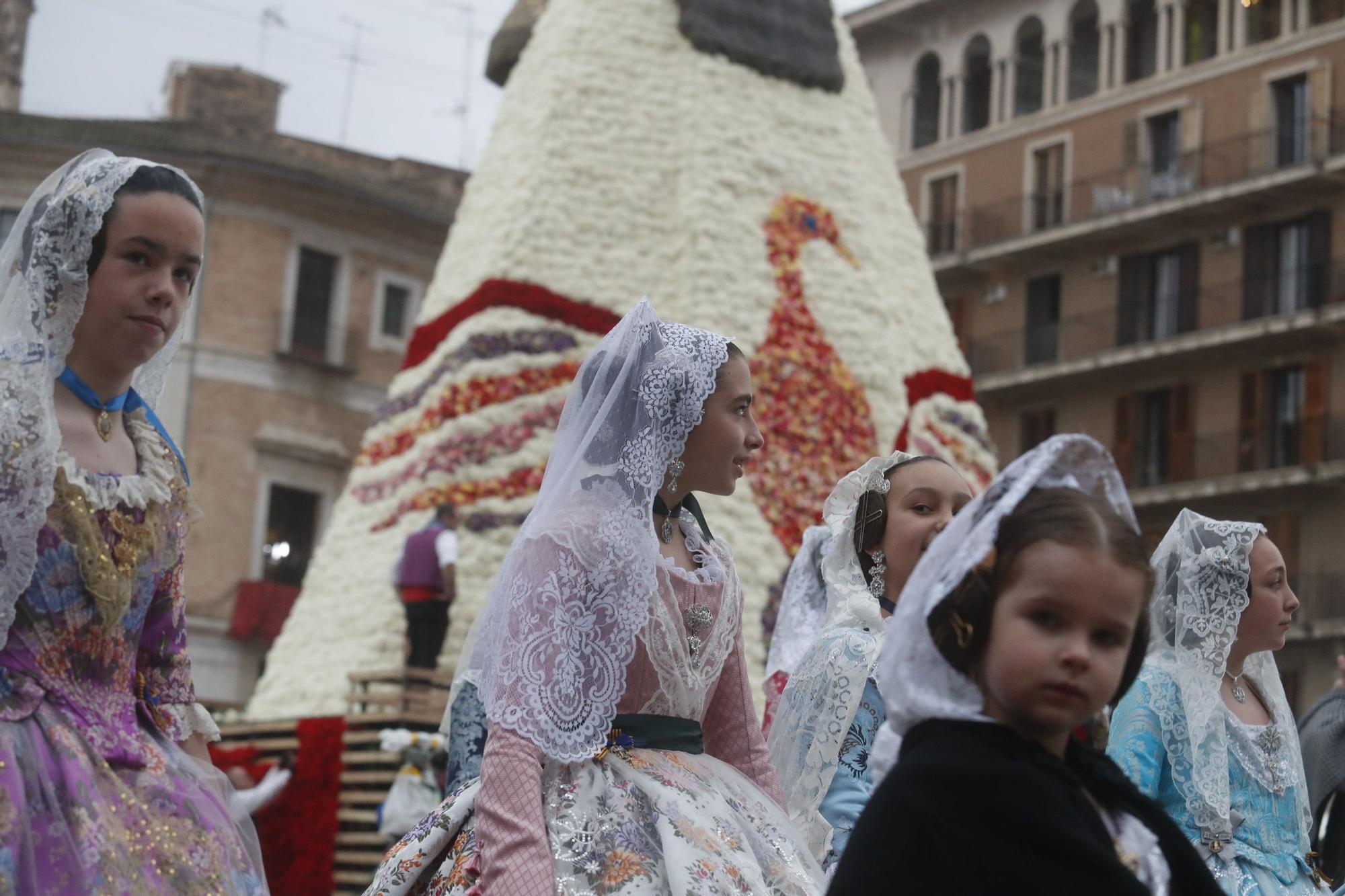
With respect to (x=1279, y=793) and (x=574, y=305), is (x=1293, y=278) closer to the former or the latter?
(x=574, y=305)

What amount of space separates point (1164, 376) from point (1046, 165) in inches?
177

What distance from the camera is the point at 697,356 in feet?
13.0

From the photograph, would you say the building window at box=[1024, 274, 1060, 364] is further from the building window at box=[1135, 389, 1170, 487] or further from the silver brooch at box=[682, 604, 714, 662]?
the silver brooch at box=[682, 604, 714, 662]

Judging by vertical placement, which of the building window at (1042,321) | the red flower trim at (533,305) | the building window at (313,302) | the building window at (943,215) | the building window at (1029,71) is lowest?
the red flower trim at (533,305)

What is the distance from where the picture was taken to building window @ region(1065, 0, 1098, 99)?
31.5m

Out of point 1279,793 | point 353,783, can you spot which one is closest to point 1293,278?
point 353,783

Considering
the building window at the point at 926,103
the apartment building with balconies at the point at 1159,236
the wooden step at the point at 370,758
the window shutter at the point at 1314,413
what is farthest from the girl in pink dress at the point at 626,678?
the building window at the point at 926,103

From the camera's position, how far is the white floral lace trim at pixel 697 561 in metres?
3.97

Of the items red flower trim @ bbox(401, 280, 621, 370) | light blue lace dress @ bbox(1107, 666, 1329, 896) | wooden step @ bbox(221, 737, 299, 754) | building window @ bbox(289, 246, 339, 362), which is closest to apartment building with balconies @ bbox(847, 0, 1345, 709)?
building window @ bbox(289, 246, 339, 362)

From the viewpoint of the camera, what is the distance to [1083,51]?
104 ft

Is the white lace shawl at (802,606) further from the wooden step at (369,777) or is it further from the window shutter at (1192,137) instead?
the window shutter at (1192,137)

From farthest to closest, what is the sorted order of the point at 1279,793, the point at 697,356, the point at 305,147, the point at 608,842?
the point at 305,147, the point at 1279,793, the point at 697,356, the point at 608,842

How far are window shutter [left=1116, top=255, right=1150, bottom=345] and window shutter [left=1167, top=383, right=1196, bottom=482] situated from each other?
116 centimetres

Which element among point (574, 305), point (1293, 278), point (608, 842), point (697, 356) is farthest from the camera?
point (1293, 278)
